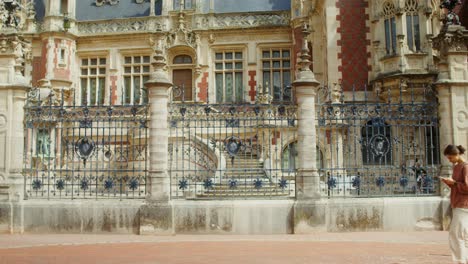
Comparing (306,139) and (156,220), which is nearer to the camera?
(156,220)

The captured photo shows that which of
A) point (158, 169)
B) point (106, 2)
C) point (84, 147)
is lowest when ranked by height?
point (158, 169)

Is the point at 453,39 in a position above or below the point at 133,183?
above

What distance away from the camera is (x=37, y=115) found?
1162 centimetres

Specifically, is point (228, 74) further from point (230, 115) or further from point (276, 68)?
point (230, 115)

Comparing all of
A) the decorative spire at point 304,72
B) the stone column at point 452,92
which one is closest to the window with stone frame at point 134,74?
the decorative spire at point 304,72

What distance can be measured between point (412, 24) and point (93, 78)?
18963 millimetres

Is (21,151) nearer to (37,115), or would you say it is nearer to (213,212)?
(37,115)

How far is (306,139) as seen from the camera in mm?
10922

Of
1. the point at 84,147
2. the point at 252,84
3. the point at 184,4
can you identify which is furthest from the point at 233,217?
the point at 184,4

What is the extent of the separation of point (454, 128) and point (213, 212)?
18.6 feet

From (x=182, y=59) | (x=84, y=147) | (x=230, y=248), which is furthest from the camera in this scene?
(x=182, y=59)

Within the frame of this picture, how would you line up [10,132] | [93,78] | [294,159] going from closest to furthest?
[10,132], [294,159], [93,78]

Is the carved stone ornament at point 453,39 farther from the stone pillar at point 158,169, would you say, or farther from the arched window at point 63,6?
the arched window at point 63,6

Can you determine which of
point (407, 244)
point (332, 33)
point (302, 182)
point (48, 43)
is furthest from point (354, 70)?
point (48, 43)
